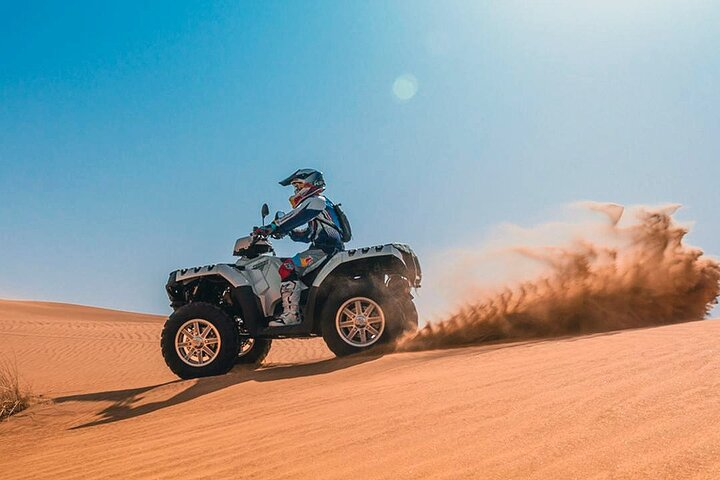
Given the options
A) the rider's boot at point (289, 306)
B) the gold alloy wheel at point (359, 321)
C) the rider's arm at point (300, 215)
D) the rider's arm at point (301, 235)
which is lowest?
the gold alloy wheel at point (359, 321)

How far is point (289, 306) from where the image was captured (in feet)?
24.4

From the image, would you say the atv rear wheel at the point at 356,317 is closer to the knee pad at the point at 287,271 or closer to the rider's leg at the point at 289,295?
the rider's leg at the point at 289,295

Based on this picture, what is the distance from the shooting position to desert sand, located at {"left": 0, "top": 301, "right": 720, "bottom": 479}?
7.47ft

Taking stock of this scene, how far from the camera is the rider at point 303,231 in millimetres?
7465

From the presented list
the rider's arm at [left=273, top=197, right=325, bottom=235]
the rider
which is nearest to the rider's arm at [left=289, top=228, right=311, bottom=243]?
the rider

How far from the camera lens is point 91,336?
69.7ft

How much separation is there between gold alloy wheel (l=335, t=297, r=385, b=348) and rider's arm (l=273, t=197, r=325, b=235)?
1.32m

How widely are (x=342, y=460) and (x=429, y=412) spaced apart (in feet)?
2.52

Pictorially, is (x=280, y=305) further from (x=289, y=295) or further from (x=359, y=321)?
(x=359, y=321)

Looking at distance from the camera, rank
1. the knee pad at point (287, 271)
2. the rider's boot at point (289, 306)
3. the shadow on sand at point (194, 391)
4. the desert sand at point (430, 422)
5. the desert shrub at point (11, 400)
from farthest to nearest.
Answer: the knee pad at point (287, 271), the rider's boot at point (289, 306), the desert shrub at point (11, 400), the shadow on sand at point (194, 391), the desert sand at point (430, 422)

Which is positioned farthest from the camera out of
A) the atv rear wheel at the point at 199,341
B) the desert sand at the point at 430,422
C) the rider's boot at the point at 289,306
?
the rider's boot at the point at 289,306

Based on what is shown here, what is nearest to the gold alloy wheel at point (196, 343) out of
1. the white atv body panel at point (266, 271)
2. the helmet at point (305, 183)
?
the white atv body panel at point (266, 271)

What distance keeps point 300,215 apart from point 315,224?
0.24 m

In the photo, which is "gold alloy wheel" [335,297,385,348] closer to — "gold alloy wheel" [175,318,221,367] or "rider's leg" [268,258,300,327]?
"rider's leg" [268,258,300,327]
